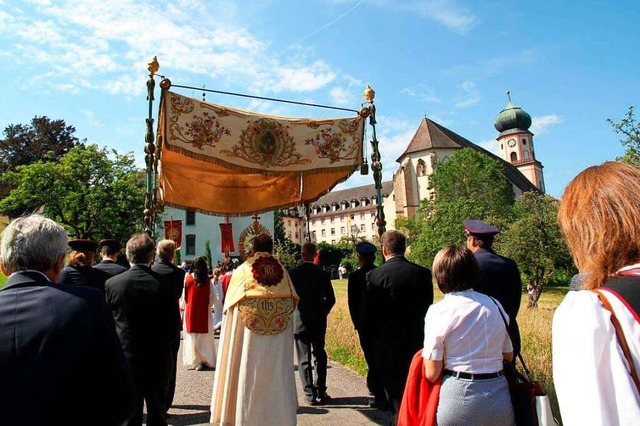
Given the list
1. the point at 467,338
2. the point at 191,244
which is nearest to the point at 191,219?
the point at 191,244

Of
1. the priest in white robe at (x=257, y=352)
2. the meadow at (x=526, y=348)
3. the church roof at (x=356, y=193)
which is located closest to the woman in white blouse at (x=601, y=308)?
the meadow at (x=526, y=348)

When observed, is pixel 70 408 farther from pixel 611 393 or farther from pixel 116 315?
pixel 116 315

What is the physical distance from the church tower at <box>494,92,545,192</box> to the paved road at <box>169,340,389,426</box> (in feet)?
325

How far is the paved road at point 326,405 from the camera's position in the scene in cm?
578

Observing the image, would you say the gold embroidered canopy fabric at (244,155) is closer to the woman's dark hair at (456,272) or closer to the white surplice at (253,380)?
the white surplice at (253,380)

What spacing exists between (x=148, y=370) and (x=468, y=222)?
11.7 feet

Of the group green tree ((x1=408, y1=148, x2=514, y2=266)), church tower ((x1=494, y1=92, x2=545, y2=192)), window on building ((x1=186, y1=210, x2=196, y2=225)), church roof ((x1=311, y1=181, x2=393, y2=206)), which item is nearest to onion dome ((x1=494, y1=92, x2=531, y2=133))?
church tower ((x1=494, y1=92, x2=545, y2=192))

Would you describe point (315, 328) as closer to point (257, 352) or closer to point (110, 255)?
point (257, 352)

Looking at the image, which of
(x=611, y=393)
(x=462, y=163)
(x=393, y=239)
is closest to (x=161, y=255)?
(x=393, y=239)

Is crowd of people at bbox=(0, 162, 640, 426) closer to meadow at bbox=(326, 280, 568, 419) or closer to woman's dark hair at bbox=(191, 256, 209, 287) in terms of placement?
meadow at bbox=(326, 280, 568, 419)

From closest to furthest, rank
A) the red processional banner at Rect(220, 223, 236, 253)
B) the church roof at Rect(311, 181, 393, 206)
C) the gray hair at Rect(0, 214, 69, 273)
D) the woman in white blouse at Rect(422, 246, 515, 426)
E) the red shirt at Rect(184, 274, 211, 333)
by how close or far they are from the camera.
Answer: the gray hair at Rect(0, 214, 69, 273)
the woman in white blouse at Rect(422, 246, 515, 426)
the red shirt at Rect(184, 274, 211, 333)
the red processional banner at Rect(220, 223, 236, 253)
the church roof at Rect(311, 181, 393, 206)

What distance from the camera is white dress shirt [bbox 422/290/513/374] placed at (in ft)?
9.86

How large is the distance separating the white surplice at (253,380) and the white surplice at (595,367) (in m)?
4.14

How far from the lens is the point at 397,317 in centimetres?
503
